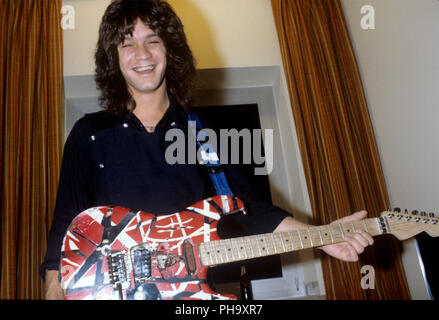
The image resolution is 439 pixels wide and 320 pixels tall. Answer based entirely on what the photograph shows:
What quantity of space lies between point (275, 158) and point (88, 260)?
4.94 ft

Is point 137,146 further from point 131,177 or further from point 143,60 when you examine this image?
point 143,60

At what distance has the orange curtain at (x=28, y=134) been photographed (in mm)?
1684

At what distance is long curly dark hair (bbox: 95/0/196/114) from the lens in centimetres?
141

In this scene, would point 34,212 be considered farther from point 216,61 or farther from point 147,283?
point 216,61

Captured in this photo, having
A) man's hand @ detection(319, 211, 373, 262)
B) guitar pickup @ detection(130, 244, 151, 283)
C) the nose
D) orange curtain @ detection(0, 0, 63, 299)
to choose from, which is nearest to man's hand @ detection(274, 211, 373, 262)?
man's hand @ detection(319, 211, 373, 262)

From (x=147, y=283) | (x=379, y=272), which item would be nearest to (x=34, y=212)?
(x=147, y=283)

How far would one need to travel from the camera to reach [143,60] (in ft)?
4.45

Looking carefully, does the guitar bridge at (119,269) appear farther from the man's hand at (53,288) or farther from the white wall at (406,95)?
the white wall at (406,95)

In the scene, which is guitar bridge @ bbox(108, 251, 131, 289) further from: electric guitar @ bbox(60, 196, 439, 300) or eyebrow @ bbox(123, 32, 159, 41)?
eyebrow @ bbox(123, 32, 159, 41)

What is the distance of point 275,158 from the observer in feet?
7.47

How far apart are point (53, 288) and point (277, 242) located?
2.17 feet

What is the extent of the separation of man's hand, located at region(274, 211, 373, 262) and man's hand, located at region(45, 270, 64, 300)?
0.68 m

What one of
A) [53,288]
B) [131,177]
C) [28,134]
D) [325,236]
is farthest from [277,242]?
[28,134]

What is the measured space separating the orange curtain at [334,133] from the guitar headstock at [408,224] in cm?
66
